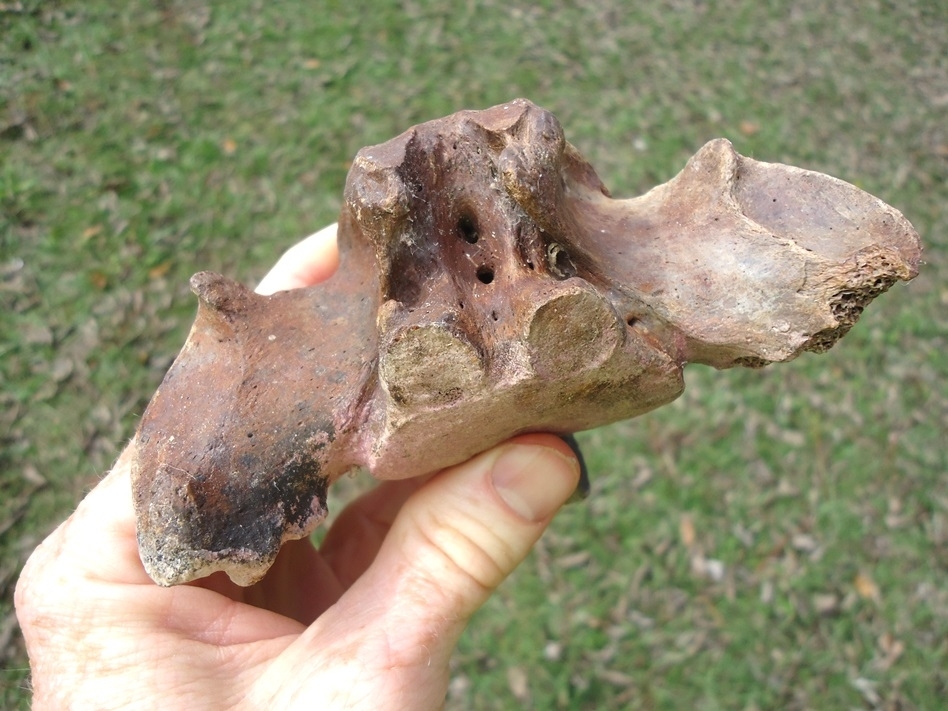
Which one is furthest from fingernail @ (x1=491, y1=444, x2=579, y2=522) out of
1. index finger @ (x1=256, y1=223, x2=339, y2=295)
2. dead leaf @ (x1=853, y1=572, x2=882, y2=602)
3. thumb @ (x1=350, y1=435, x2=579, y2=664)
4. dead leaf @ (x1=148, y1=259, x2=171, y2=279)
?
dead leaf @ (x1=148, y1=259, x2=171, y2=279)

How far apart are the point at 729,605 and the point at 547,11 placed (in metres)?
3.82

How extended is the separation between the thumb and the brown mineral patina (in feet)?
0.36

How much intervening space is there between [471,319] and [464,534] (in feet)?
1.80

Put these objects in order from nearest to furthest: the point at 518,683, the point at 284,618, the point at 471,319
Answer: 1. the point at 471,319
2. the point at 284,618
3. the point at 518,683

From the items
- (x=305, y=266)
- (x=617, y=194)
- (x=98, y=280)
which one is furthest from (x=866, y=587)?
(x=98, y=280)

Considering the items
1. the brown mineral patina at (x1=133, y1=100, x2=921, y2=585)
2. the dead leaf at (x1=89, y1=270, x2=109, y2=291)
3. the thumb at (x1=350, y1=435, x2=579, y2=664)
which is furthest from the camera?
the dead leaf at (x1=89, y1=270, x2=109, y2=291)

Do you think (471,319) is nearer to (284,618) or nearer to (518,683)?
(284,618)

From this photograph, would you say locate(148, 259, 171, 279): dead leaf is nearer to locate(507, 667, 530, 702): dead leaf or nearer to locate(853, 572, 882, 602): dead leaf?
locate(507, 667, 530, 702): dead leaf

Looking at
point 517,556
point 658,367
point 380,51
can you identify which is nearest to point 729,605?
point 517,556

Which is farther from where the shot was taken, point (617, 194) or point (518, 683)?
point (617, 194)

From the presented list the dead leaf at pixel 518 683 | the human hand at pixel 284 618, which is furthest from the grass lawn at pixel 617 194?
the human hand at pixel 284 618

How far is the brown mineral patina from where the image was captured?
1.46 meters

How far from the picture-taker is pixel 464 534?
5.78ft

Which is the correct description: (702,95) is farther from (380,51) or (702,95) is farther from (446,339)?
(446,339)
